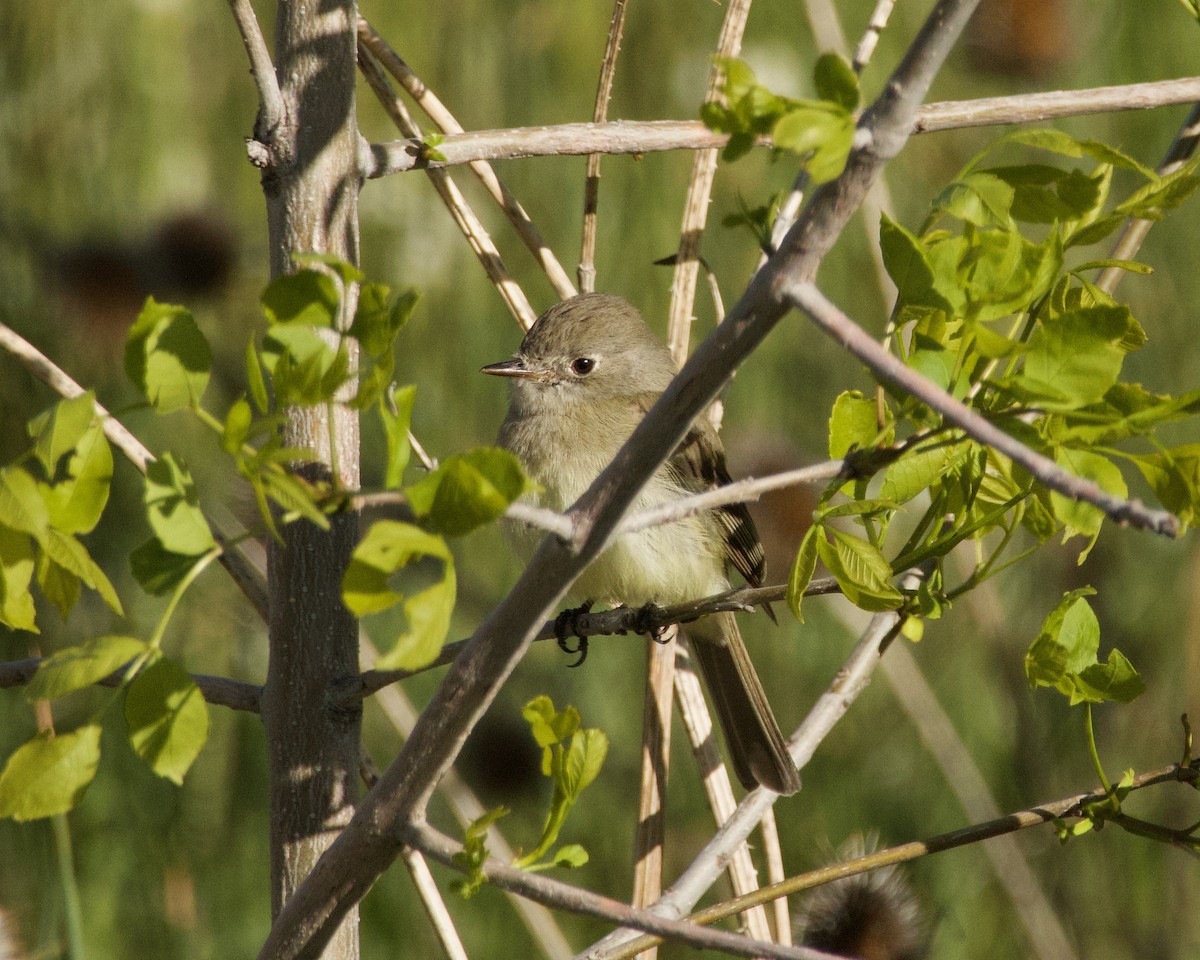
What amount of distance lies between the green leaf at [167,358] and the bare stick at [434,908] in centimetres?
106

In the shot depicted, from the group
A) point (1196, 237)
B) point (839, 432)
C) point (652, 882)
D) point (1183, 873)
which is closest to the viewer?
point (839, 432)

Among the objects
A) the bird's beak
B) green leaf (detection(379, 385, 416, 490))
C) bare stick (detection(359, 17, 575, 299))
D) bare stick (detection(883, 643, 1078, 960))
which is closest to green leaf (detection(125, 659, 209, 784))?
green leaf (detection(379, 385, 416, 490))

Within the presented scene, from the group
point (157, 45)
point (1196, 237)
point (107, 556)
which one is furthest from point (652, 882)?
point (157, 45)

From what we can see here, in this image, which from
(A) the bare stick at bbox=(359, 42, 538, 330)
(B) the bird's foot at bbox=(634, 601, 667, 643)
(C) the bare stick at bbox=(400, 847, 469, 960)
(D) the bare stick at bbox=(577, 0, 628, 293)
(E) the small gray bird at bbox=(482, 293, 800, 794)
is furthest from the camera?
(E) the small gray bird at bbox=(482, 293, 800, 794)

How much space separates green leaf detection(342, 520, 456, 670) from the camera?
1049 mm

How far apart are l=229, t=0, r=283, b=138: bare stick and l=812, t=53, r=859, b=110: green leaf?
2.75 feet

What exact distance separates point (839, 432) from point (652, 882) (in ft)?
4.38

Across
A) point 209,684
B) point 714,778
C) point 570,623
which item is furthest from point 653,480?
point 209,684

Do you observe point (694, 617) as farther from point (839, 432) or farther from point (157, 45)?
point (157, 45)

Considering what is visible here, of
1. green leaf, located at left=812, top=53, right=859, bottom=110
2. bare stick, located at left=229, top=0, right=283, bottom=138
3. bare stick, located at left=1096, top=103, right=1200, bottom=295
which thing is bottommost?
green leaf, located at left=812, top=53, right=859, bottom=110

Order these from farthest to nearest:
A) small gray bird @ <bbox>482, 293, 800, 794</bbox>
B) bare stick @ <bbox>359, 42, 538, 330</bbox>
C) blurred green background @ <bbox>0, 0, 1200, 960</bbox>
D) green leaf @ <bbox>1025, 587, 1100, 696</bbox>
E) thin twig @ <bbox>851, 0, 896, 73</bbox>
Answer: blurred green background @ <bbox>0, 0, 1200, 960</bbox> → small gray bird @ <bbox>482, 293, 800, 794</bbox> → thin twig @ <bbox>851, 0, 896, 73</bbox> → bare stick @ <bbox>359, 42, 538, 330</bbox> → green leaf @ <bbox>1025, 587, 1100, 696</bbox>

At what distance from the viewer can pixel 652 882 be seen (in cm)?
247

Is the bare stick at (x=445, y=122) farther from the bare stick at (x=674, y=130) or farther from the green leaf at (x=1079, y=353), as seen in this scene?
the green leaf at (x=1079, y=353)

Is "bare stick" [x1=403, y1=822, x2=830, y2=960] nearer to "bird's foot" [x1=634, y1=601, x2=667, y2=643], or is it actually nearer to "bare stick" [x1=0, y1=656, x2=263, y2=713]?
"bare stick" [x1=0, y1=656, x2=263, y2=713]
